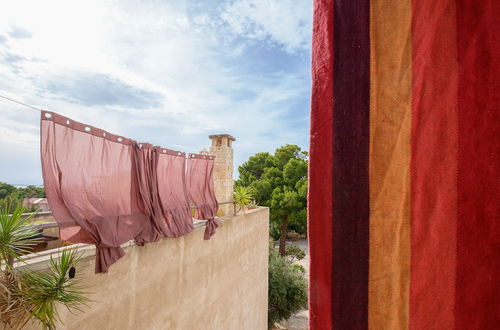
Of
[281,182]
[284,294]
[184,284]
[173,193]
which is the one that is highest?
[281,182]

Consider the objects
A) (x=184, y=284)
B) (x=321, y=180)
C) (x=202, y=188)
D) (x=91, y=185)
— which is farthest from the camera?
(x=202, y=188)

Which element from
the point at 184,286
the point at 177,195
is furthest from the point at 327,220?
the point at 184,286

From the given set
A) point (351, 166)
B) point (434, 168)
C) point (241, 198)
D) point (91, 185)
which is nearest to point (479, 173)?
point (434, 168)

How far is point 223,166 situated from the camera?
6711 millimetres

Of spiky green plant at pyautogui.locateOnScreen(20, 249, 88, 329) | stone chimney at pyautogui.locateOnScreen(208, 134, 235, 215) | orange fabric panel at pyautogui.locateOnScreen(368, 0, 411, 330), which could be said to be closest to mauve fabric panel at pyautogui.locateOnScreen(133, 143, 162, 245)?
spiky green plant at pyautogui.locateOnScreen(20, 249, 88, 329)

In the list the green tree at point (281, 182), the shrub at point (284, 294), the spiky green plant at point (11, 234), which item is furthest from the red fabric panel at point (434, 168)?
the green tree at point (281, 182)

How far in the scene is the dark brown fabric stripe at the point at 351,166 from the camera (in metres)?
0.61

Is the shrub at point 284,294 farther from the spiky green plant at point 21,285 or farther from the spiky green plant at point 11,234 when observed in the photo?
the spiky green plant at point 11,234

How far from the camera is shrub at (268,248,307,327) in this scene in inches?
328

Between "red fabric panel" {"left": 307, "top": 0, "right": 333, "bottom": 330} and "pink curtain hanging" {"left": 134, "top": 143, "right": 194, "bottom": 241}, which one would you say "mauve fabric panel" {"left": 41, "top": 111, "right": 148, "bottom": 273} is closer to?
"pink curtain hanging" {"left": 134, "top": 143, "right": 194, "bottom": 241}

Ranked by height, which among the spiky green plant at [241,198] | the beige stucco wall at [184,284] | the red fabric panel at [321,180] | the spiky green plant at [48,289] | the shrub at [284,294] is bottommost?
the shrub at [284,294]

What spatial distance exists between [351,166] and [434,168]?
19cm

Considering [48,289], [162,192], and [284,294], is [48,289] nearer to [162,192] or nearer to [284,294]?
[162,192]

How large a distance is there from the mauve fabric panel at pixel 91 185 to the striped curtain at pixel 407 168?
2.39 metres
